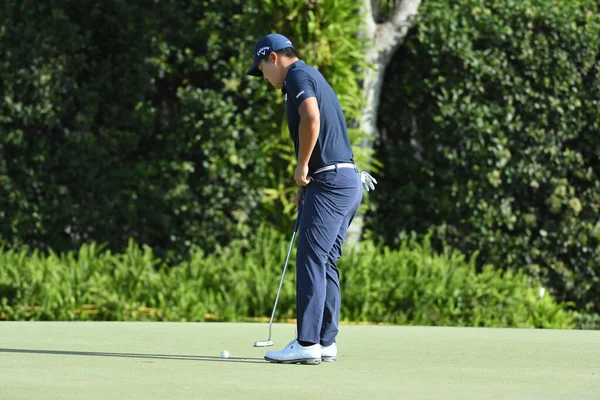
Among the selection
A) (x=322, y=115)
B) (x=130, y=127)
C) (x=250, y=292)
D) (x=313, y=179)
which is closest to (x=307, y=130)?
(x=322, y=115)

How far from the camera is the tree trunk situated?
1284 cm

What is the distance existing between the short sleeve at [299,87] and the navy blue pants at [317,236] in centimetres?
45

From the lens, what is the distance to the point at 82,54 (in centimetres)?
1317

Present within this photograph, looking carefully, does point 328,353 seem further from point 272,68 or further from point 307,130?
point 272,68

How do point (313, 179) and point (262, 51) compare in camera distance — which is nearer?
point (313, 179)

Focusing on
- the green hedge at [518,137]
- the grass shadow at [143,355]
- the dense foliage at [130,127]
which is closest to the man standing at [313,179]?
the grass shadow at [143,355]

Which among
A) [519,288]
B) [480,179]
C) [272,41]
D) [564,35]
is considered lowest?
[519,288]

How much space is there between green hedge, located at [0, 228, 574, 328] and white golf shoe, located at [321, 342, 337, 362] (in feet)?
12.8

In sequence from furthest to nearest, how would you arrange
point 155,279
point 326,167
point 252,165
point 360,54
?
point 252,165 < point 360,54 < point 155,279 < point 326,167

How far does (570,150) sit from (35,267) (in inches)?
231

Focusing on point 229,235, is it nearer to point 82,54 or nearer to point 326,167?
point 82,54

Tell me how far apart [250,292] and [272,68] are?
15.0ft

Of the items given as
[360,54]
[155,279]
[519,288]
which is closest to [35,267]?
[155,279]

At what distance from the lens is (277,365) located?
654 centimetres
